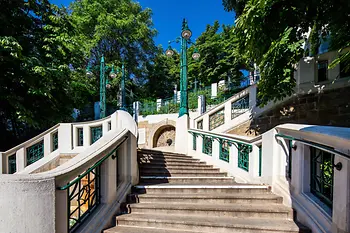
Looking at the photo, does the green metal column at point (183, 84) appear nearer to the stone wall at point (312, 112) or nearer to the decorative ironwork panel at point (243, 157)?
the stone wall at point (312, 112)

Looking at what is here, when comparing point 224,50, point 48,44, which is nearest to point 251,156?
point 48,44

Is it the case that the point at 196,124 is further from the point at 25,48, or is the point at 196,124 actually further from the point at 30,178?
the point at 25,48

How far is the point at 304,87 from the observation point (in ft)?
19.4

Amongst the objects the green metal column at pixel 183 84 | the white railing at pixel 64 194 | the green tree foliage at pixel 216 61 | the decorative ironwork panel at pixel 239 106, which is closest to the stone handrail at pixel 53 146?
the green metal column at pixel 183 84

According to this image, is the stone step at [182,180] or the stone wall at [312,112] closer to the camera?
the stone step at [182,180]

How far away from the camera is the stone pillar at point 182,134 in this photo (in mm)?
7117

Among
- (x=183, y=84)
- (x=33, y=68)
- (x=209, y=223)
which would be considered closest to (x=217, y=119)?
(x=183, y=84)

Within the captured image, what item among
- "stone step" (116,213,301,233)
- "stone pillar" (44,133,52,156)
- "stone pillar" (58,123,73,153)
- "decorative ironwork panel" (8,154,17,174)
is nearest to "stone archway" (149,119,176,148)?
"stone pillar" (58,123,73,153)

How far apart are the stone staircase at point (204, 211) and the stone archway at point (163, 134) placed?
9561 mm

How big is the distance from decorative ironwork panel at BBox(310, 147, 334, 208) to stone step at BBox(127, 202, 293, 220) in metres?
0.49

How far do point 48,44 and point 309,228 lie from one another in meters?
10.5

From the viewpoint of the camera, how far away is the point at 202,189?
349cm

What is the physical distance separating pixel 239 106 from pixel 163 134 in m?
7.09

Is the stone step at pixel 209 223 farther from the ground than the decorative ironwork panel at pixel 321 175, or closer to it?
closer to it
